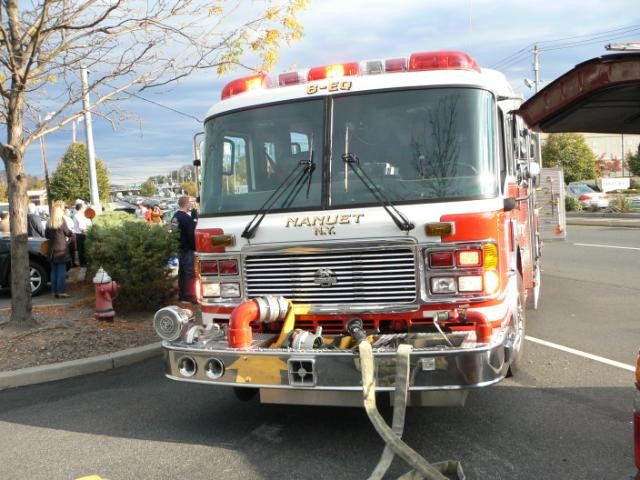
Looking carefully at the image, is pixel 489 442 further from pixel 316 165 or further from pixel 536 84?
pixel 536 84

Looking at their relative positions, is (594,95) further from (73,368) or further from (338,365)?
(73,368)

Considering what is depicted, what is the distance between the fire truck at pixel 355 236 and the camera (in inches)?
167

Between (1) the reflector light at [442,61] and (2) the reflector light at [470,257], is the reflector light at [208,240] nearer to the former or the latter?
(2) the reflector light at [470,257]

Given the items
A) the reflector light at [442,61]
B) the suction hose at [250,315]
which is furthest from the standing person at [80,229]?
the reflector light at [442,61]

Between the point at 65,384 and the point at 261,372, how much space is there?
3165mm

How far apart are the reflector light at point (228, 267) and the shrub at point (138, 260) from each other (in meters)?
4.25

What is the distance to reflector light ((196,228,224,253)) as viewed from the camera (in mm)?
5028

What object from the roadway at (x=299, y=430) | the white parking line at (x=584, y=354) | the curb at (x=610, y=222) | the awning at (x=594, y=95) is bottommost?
the roadway at (x=299, y=430)

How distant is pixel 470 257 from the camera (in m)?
4.45

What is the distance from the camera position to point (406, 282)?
4.54 metres

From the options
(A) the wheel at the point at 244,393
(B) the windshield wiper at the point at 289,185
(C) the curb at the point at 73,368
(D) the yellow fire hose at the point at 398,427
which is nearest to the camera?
(D) the yellow fire hose at the point at 398,427

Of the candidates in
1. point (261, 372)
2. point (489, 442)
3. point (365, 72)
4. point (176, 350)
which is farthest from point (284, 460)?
point (365, 72)

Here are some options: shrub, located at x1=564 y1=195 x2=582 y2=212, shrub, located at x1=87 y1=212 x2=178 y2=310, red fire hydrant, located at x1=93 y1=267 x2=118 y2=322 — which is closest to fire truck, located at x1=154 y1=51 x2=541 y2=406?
red fire hydrant, located at x1=93 y1=267 x2=118 y2=322

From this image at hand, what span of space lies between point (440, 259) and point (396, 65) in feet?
5.26
